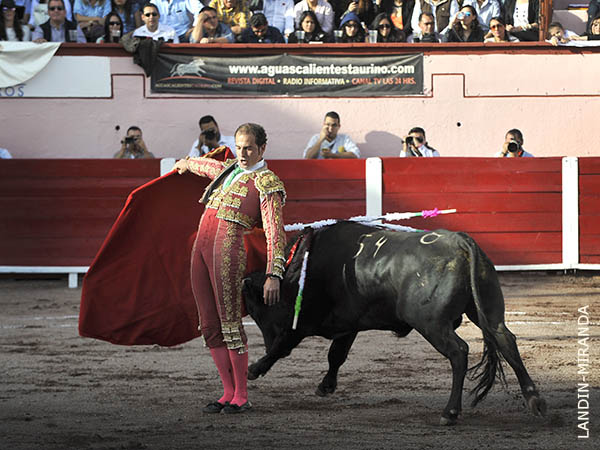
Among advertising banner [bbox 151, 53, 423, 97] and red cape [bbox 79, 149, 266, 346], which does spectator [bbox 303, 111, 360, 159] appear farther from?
red cape [bbox 79, 149, 266, 346]

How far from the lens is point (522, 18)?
959 centimetres

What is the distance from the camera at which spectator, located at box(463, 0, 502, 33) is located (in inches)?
382

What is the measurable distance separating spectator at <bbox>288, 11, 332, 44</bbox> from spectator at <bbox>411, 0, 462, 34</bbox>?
96 centimetres

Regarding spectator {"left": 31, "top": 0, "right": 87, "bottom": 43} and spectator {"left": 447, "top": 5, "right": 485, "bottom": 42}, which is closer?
spectator {"left": 31, "top": 0, "right": 87, "bottom": 43}

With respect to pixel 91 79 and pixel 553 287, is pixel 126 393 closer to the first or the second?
pixel 553 287

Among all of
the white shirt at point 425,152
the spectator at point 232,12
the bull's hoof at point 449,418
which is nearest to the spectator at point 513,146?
the white shirt at point 425,152

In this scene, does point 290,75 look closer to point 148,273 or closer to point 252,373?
point 148,273

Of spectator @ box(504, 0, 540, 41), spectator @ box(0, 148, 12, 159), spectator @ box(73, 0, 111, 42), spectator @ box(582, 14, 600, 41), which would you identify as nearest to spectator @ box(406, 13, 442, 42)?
spectator @ box(504, 0, 540, 41)

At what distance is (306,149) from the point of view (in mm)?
8609

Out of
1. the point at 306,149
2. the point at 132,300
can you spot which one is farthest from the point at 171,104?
the point at 132,300

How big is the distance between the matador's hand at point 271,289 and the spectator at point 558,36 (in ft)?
20.6

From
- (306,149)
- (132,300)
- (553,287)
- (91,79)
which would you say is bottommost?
(553,287)

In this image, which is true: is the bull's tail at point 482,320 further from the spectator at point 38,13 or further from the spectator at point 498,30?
the spectator at point 38,13

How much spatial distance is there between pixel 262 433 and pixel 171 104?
242 inches
